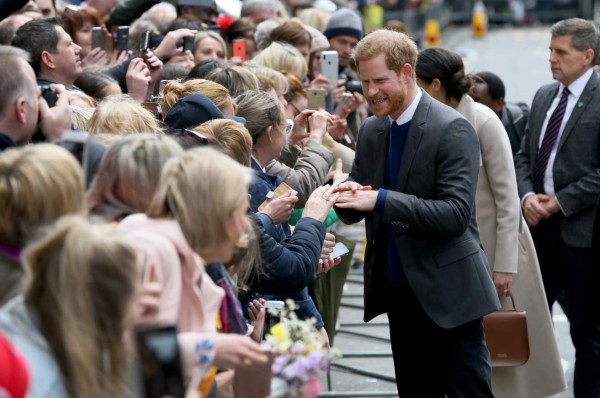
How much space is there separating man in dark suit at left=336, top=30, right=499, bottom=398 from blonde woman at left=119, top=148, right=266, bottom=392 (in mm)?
A: 1697

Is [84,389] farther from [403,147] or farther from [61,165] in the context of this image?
[403,147]

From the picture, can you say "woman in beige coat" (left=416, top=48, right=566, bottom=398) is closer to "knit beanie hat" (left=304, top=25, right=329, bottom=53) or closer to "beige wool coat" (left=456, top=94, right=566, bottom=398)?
"beige wool coat" (left=456, top=94, right=566, bottom=398)

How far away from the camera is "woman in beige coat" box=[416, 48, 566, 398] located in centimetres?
607

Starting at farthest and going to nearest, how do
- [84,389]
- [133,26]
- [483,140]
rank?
[133,26], [483,140], [84,389]

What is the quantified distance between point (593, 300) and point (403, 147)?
2.17 metres

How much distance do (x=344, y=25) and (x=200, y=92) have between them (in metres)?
4.98

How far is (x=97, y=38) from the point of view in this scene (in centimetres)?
836

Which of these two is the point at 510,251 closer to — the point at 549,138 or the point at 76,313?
the point at 549,138

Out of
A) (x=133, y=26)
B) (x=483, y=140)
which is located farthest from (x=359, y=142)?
(x=133, y=26)

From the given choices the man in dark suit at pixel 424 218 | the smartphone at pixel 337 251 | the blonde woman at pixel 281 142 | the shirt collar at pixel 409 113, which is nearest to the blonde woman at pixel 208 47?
the blonde woman at pixel 281 142

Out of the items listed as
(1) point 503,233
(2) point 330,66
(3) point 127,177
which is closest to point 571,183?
(1) point 503,233

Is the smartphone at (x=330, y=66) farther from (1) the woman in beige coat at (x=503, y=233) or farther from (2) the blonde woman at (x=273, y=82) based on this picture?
(1) the woman in beige coat at (x=503, y=233)

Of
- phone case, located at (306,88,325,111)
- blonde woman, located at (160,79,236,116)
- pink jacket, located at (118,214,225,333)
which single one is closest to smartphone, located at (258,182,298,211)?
blonde woman, located at (160,79,236,116)

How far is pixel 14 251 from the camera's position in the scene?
3.17 metres
